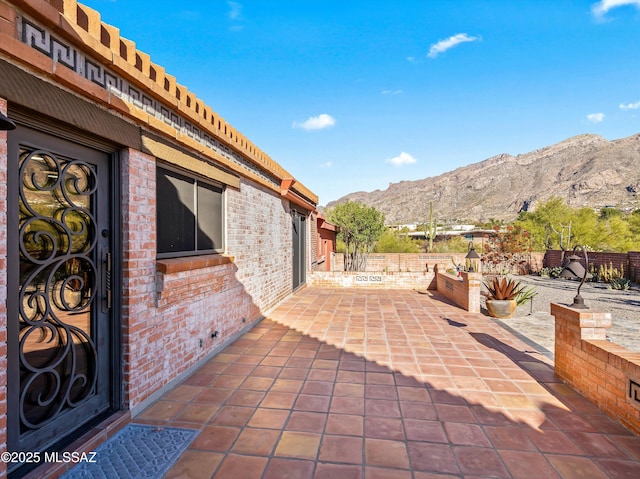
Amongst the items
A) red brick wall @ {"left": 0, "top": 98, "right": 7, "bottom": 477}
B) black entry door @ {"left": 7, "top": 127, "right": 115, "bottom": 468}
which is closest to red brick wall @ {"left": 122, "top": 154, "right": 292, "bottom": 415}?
black entry door @ {"left": 7, "top": 127, "right": 115, "bottom": 468}

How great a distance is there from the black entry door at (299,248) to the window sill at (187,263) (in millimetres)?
5219

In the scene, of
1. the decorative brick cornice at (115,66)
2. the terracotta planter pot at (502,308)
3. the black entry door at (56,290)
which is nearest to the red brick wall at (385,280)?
the terracotta planter pot at (502,308)

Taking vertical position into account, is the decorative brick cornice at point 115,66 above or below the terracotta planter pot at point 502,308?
above

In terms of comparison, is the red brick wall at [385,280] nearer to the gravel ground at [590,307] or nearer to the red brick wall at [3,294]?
the gravel ground at [590,307]

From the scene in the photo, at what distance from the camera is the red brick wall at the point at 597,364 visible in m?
2.83

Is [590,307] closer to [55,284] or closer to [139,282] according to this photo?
[139,282]

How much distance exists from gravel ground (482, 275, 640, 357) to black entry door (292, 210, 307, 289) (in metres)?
5.66

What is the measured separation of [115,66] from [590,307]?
541 cm

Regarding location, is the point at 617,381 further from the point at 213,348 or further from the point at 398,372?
the point at 213,348

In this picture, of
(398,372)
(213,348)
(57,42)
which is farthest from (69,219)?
(398,372)

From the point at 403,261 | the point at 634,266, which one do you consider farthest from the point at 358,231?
the point at 634,266

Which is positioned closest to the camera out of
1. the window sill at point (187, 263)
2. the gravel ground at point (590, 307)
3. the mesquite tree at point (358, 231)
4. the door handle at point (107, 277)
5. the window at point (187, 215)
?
the door handle at point (107, 277)

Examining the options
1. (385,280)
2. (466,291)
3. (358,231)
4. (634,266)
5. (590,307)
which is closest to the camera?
(590,307)

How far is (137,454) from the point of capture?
2.51 meters
